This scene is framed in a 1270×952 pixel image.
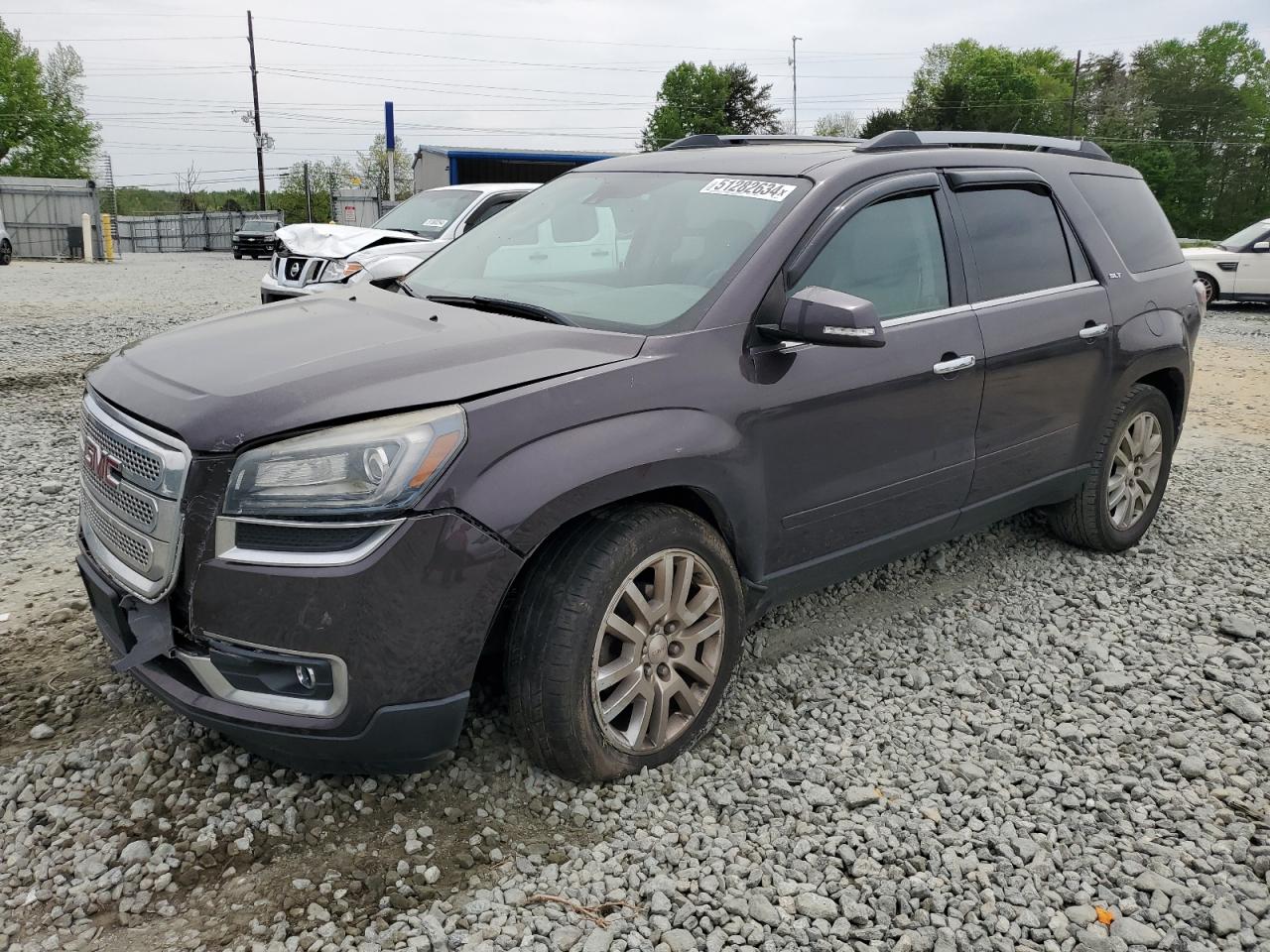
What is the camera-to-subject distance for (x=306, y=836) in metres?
2.71

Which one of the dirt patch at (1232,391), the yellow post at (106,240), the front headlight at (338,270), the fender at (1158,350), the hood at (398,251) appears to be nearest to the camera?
the fender at (1158,350)

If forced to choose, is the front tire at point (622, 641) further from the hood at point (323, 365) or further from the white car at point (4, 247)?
the white car at point (4, 247)

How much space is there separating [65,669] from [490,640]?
1.77m

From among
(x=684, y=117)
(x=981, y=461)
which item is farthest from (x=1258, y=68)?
(x=981, y=461)

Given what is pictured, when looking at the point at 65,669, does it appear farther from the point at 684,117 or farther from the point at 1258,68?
the point at 1258,68

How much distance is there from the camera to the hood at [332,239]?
34.8ft

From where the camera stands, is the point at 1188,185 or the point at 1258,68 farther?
the point at 1258,68

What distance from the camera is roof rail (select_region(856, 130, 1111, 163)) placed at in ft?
12.5

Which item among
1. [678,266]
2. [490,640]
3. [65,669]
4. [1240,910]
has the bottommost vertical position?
[1240,910]

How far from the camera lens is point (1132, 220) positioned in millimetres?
4895

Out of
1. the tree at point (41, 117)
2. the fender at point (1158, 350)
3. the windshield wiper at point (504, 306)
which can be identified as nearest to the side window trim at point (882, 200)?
the windshield wiper at point (504, 306)

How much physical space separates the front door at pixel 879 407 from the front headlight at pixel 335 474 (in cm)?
113

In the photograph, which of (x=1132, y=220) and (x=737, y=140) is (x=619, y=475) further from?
(x=1132, y=220)

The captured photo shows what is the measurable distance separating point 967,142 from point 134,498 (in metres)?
3.43
